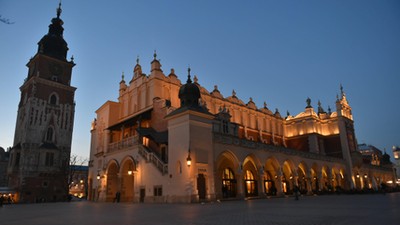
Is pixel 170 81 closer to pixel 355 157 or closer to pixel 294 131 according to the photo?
pixel 294 131

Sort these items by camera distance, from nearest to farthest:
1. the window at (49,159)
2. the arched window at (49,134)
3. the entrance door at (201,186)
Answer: the entrance door at (201,186) → the window at (49,159) → the arched window at (49,134)

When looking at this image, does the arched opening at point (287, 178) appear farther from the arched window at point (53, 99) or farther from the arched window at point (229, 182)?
the arched window at point (53, 99)

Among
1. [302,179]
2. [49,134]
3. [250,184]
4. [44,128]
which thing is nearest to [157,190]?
[250,184]

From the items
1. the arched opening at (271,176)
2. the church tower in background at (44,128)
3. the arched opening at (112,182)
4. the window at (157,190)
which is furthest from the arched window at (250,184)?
the church tower in background at (44,128)

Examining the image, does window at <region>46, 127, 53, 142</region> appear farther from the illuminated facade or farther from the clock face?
the clock face

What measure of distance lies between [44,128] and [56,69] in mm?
10974

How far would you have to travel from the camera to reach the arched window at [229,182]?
Result: 3008cm

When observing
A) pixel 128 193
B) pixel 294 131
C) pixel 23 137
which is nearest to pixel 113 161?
pixel 128 193

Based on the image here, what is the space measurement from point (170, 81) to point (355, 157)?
3408 cm

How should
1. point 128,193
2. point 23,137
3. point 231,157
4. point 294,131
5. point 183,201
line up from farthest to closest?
point 294,131 < point 23,137 < point 128,193 < point 231,157 < point 183,201

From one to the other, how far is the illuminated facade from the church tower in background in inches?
381

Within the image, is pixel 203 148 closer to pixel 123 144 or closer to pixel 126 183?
pixel 123 144

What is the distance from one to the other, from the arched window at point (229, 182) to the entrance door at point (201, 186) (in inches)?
194

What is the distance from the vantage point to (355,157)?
49.7 meters
